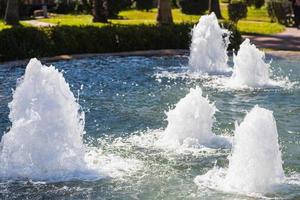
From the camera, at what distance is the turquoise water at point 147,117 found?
30.1 feet

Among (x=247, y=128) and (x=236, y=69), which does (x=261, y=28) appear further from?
(x=247, y=128)

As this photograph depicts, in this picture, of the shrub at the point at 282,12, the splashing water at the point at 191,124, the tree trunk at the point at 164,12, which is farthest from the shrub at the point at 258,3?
the splashing water at the point at 191,124

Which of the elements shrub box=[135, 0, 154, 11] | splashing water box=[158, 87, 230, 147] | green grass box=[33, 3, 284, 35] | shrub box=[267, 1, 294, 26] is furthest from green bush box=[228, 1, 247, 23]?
splashing water box=[158, 87, 230, 147]

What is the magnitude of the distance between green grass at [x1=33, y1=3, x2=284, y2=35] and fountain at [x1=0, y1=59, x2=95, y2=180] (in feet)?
60.3

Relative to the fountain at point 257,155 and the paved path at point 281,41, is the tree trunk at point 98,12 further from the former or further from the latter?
the fountain at point 257,155

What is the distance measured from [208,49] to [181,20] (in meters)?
15.7

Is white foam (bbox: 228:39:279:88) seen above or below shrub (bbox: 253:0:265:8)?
below

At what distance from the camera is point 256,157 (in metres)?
9.16

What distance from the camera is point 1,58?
73.5 ft

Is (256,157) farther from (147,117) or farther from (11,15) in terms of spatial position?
(11,15)

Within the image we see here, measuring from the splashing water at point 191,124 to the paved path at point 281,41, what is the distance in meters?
15.3

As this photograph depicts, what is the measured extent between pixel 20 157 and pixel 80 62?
1277cm

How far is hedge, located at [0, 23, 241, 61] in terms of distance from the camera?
22875 mm

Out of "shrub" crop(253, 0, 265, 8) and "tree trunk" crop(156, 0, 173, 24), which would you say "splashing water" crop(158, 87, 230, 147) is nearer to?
"tree trunk" crop(156, 0, 173, 24)
